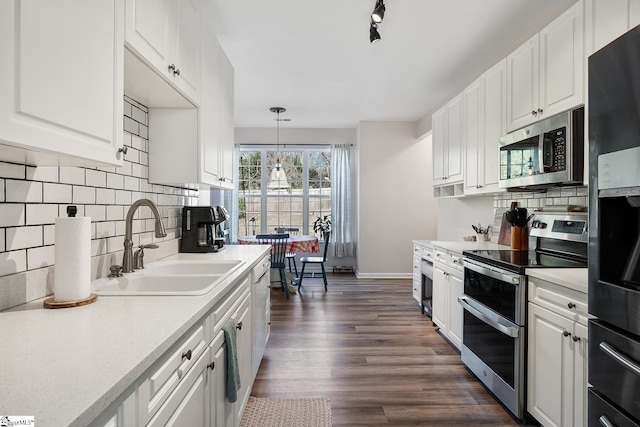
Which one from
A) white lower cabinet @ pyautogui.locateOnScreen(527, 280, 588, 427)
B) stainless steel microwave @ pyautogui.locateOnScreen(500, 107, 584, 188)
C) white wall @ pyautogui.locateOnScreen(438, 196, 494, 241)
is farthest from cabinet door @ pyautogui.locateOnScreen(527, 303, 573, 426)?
white wall @ pyautogui.locateOnScreen(438, 196, 494, 241)

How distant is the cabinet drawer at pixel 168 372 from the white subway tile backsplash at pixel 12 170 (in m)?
0.79

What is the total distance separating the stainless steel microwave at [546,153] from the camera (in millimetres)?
2043

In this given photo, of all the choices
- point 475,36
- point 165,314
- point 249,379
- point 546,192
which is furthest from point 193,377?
point 475,36

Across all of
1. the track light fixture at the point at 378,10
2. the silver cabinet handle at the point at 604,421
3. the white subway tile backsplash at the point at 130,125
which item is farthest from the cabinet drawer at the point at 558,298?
the white subway tile backsplash at the point at 130,125

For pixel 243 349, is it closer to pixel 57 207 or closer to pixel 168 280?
pixel 168 280

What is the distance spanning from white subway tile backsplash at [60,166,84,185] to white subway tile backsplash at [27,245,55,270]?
0.91 ft

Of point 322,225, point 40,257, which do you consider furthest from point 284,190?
point 40,257

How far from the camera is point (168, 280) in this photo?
1.77 meters

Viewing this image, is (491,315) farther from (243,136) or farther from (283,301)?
(243,136)

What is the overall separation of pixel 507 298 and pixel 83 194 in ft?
7.41

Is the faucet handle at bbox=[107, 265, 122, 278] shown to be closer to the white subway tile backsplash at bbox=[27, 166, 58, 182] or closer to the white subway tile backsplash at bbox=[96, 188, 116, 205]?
the white subway tile backsplash at bbox=[96, 188, 116, 205]

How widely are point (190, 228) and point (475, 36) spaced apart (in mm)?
2883

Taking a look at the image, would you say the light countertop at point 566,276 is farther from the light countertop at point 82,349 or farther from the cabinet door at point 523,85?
the light countertop at point 82,349

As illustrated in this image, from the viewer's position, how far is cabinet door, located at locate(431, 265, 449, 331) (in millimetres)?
3199
